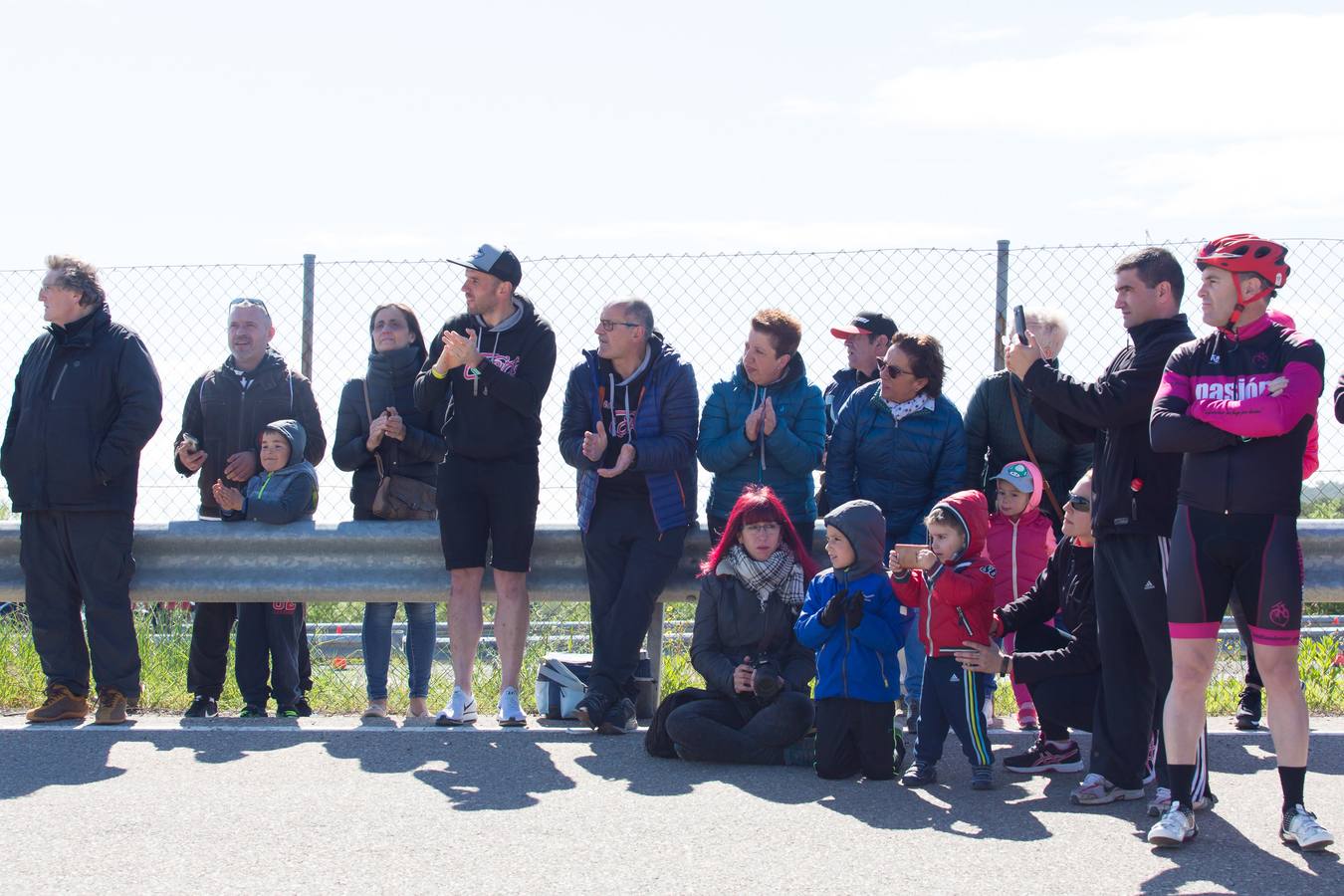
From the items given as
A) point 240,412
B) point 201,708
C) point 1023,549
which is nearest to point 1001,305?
point 1023,549

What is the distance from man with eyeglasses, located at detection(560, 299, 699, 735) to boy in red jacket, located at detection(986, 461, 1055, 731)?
143cm

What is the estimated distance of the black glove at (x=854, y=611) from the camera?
612 centimetres

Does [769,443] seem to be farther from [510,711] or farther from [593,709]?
[510,711]

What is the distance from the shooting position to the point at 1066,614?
6211mm

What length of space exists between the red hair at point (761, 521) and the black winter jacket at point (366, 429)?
5.48 feet

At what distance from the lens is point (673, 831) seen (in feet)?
16.4

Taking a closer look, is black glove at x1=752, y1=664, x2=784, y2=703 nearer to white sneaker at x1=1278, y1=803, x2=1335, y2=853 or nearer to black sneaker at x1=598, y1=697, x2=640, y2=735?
black sneaker at x1=598, y1=697, x2=640, y2=735

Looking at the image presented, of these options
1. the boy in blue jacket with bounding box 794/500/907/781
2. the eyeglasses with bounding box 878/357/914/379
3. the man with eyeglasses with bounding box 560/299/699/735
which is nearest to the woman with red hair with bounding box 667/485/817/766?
the boy in blue jacket with bounding box 794/500/907/781

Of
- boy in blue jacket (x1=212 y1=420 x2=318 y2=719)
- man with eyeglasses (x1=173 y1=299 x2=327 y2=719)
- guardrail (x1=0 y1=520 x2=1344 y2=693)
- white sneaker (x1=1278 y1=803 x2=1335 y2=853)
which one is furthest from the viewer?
man with eyeglasses (x1=173 y1=299 x2=327 y2=719)

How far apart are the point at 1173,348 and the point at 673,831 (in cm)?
244

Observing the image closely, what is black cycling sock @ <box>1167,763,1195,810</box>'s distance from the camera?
491 cm

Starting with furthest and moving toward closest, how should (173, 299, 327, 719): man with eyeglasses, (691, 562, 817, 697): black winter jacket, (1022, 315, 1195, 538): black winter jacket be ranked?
(173, 299, 327, 719): man with eyeglasses < (691, 562, 817, 697): black winter jacket < (1022, 315, 1195, 538): black winter jacket

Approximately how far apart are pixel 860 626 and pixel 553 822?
1652 millimetres

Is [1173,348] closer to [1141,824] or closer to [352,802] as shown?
[1141,824]
